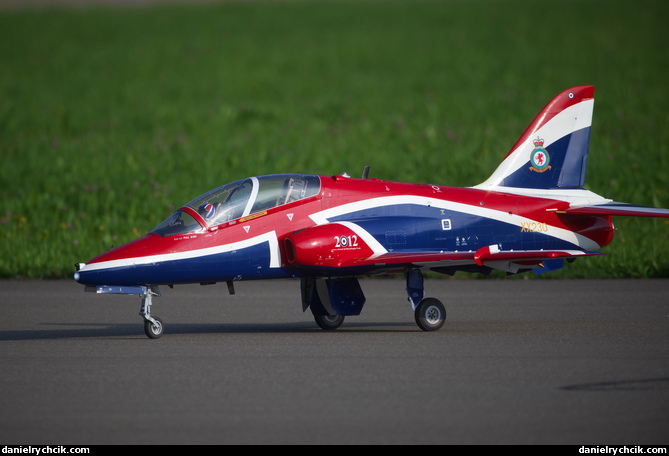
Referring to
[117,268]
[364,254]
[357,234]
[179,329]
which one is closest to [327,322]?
[364,254]

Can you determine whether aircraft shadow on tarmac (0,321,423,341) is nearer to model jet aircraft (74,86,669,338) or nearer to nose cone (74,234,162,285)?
model jet aircraft (74,86,669,338)

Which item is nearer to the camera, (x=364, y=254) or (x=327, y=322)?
(x=364, y=254)

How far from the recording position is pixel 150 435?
752cm

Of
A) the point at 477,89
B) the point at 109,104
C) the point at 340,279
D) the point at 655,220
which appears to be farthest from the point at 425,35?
the point at 340,279

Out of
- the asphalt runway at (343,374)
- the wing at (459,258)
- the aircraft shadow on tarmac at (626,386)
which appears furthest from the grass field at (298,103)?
the aircraft shadow on tarmac at (626,386)

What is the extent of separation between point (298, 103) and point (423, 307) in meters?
28.2

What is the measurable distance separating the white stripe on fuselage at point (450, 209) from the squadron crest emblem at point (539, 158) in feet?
3.49

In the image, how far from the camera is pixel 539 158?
590 inches

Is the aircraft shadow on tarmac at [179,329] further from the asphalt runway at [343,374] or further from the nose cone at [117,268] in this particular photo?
the nose cone at [117,268]

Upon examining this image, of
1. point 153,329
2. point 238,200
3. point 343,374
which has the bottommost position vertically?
point 343,374

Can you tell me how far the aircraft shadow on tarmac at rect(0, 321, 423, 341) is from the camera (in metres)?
13.2

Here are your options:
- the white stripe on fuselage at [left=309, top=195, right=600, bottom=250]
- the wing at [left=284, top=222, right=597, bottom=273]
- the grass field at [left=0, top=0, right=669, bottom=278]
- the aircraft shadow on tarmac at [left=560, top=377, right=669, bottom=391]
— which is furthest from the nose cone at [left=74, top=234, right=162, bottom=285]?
the grass field at [left=0, top=0, right=669, bottom=278]

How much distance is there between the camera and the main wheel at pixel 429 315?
13.1 meters

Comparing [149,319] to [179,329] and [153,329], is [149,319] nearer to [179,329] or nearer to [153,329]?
[153,329]
